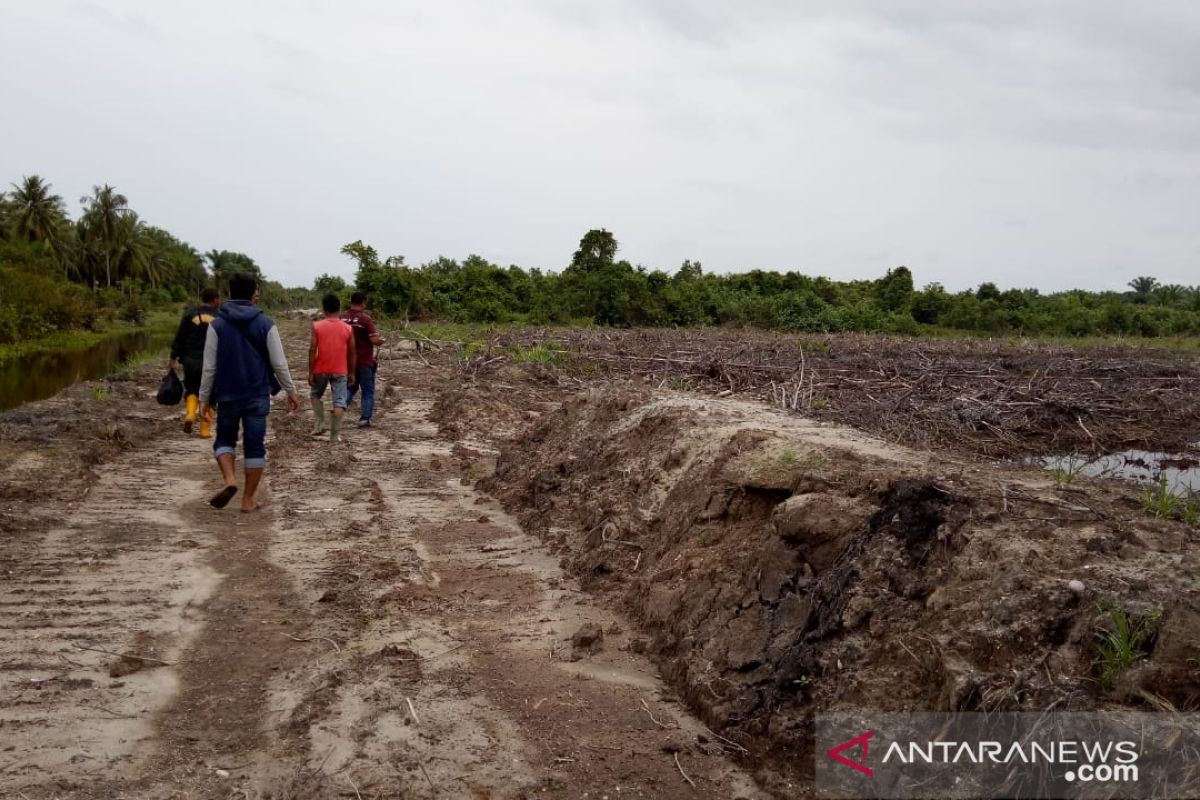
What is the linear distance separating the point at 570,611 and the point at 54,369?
84.0ft

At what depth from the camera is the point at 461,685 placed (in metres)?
3.91

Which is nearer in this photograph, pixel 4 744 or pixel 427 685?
pixel 4 744

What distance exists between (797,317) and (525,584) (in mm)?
31016

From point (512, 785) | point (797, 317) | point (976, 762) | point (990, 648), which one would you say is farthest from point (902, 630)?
point (797, 317)

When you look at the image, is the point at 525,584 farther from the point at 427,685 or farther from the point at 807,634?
the point at 807,634

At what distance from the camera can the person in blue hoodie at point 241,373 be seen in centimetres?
627

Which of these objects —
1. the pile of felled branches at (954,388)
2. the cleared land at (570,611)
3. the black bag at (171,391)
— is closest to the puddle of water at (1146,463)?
the pile of felled branches at (954,388)

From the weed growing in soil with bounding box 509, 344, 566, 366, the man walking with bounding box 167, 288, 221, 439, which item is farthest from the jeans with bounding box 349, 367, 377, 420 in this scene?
the weed growing in soil with bounding box 509, 344, 566, 366

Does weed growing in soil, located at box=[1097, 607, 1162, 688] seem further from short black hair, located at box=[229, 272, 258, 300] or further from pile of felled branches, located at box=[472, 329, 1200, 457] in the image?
short black hair, located at box=[229, 272, 258, 300]

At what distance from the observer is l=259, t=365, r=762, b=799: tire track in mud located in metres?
3.19

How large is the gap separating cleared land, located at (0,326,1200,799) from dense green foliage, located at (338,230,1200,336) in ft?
87.5

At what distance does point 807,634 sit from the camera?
3.65m

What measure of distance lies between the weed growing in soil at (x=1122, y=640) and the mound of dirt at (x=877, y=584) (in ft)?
0.04

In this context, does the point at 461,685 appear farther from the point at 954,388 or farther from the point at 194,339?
the point at 954,388
